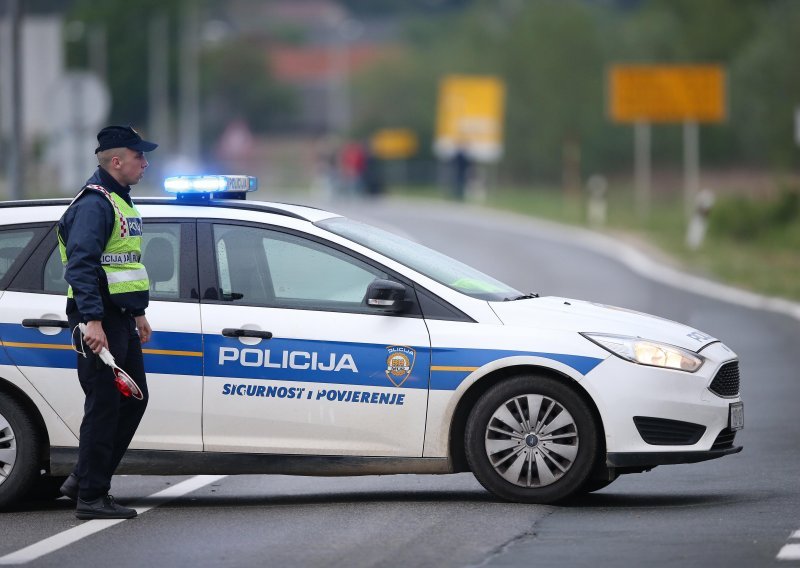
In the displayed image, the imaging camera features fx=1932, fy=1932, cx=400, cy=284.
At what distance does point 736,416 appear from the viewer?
29.5 feet

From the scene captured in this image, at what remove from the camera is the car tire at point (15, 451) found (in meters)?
8.90

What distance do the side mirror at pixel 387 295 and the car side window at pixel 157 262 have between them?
0.94 meters

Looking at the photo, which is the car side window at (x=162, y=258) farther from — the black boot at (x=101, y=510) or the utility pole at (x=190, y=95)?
the utility pole at (x=190, y=95)

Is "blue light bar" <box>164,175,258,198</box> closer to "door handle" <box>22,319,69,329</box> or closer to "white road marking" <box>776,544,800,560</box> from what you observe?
"door handle" <box>22,319,69,329</box>

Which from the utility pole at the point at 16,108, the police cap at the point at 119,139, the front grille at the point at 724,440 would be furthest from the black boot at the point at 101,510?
the utility pole at the point at 16,108

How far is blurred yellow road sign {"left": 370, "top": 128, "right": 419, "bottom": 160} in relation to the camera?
257 feet

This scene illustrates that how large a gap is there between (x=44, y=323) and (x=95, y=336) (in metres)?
0.72

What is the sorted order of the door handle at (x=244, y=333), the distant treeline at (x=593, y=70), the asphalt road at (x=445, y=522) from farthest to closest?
the distant treeline at (x=593, y=70) < the door handle at (x=244, y=333) < the asphalt road at (x=445, y=522)

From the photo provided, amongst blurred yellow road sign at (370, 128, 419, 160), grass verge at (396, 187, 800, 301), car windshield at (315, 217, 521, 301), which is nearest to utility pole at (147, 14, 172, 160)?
blurred yellow road sign at (370, 128, 419, 160)

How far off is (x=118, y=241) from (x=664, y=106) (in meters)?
35.9

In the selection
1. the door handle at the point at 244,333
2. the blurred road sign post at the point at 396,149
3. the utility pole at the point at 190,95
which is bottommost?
the door handle at the point at 244,333

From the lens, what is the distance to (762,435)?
37.6 feet

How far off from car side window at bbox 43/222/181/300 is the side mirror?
3.08 ft

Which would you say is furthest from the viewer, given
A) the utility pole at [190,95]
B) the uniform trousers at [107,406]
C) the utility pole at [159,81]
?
the utility pole at [159,81]
